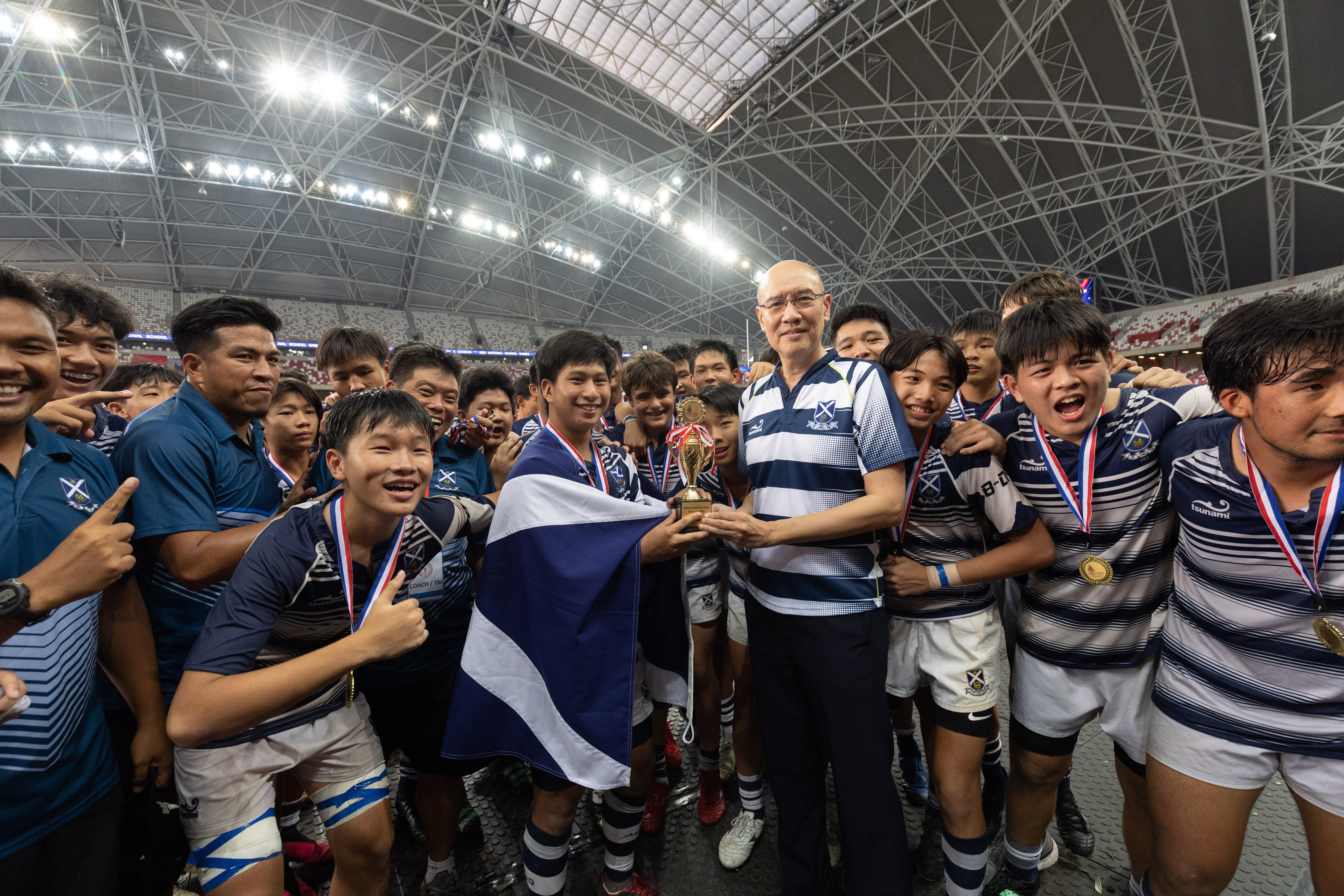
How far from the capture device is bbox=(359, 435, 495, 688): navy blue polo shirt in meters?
2.19

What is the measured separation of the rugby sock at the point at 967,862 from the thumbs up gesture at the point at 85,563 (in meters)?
2.94

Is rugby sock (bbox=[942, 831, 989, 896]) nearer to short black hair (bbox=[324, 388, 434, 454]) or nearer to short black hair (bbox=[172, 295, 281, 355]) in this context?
short black hair (bbox=[324, 388, 434, 454])

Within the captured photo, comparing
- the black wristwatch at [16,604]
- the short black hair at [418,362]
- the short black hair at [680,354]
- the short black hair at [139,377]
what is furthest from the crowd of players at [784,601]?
the short black hair at [680,354]

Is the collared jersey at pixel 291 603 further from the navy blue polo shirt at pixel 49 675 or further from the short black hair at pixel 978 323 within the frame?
the short black hair at pixel 978 323

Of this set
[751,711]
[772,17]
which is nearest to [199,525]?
[751,711]

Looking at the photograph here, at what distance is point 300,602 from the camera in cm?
169

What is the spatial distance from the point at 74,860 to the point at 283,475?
159 cm

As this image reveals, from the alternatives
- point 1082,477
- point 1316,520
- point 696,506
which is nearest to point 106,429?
point 696,506

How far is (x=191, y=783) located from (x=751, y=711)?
7.43 ft

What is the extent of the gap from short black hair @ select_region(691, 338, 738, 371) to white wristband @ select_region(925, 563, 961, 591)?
9.00 feet

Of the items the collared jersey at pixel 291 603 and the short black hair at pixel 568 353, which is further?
the short black hair at pixel 568 353

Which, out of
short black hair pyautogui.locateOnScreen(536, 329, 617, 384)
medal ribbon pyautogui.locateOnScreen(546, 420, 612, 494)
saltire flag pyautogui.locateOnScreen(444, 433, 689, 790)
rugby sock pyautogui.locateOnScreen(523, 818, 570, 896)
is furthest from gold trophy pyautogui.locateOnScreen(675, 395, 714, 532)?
rugby sock pyautogui.locateOnScreen(523, 818, 570, 896)

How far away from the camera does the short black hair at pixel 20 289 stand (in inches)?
52.4

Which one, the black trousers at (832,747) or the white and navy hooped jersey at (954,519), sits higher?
the white and navy hooped jersey at (954,519)
